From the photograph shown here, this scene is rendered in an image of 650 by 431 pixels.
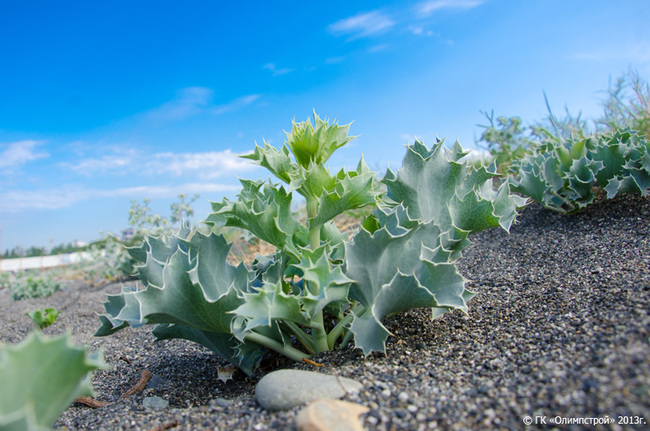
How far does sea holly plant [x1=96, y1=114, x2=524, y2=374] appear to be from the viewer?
1856mm

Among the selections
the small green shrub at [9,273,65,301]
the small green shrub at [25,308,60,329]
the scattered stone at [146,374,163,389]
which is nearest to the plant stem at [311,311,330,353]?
the scattered stone at [146,374,163,389]

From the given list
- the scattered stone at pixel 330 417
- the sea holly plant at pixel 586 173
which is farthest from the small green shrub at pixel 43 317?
the sea holly plant at pixel 586 173

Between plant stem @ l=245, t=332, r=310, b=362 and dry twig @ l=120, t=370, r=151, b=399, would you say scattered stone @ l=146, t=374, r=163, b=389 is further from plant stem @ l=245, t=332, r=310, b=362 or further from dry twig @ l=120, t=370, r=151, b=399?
plant stem @ l=245, t=332, r=310, b=362

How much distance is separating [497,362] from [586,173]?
2.83 meters

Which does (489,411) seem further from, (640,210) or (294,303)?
(640,210)

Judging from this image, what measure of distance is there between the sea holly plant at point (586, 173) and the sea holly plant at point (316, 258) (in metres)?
1.79

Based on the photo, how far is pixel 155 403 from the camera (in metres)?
2.23

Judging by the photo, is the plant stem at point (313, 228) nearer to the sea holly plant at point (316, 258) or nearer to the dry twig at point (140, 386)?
the sea holly plant at point (316, 258)

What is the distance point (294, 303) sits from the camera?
6.05ft

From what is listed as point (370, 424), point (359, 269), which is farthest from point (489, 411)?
point (359, 269)

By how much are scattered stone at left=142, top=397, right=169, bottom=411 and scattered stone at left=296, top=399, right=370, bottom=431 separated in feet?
3.34

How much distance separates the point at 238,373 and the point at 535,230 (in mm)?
3035

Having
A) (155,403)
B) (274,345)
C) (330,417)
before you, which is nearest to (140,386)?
(155,403)

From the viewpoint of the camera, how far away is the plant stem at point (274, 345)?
2.09 m
